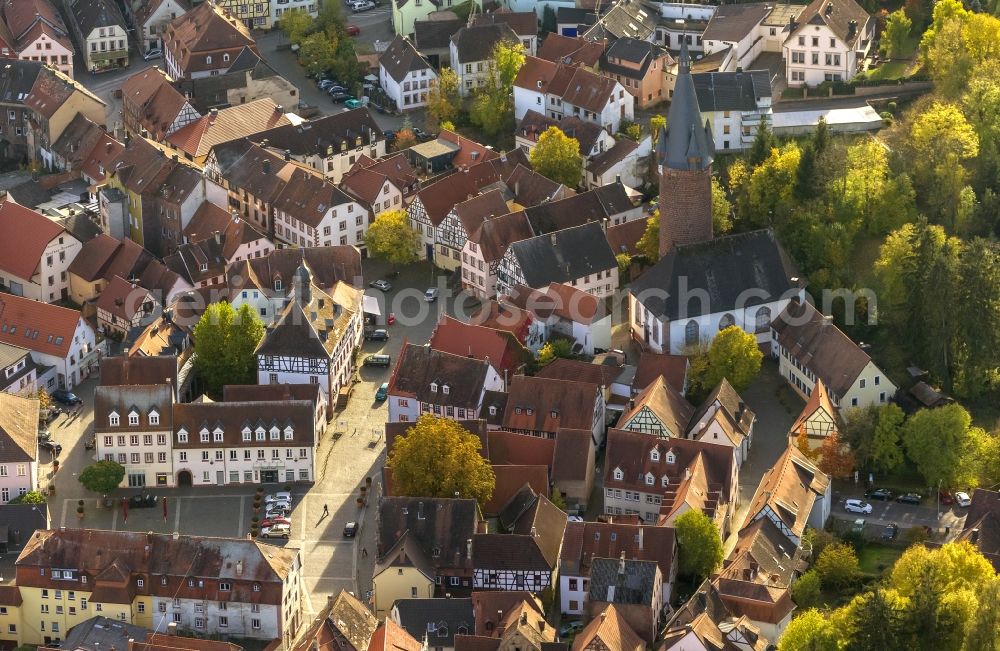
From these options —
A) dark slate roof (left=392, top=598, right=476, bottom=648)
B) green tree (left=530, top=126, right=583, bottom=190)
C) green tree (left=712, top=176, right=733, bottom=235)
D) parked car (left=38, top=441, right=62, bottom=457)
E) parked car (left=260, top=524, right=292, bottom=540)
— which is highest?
green tree (left=530, top=126, right=583, bottom=190)

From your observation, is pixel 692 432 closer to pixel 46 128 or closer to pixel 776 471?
pixel 776 471

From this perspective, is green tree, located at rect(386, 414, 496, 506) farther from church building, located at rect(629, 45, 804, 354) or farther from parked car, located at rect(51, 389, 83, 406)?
parked car, located at rect(51, 389, 83, 406)

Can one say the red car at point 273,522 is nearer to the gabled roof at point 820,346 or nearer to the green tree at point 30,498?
the green tree at point 30,498

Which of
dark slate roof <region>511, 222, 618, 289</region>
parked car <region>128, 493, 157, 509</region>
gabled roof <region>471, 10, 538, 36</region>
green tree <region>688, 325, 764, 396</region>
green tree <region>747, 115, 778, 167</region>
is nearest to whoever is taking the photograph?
parked car <region>128, 493, 157, 509</region>

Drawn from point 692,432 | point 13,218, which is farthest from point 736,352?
point 13,218

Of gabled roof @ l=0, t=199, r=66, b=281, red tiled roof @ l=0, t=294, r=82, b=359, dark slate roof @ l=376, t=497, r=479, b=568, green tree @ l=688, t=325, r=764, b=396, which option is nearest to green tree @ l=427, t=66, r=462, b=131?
gabled roof @ l=0, t=199, r=66, b=281

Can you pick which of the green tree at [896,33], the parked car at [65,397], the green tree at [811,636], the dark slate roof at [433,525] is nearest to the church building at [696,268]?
the dark slate roof at [433,525]
